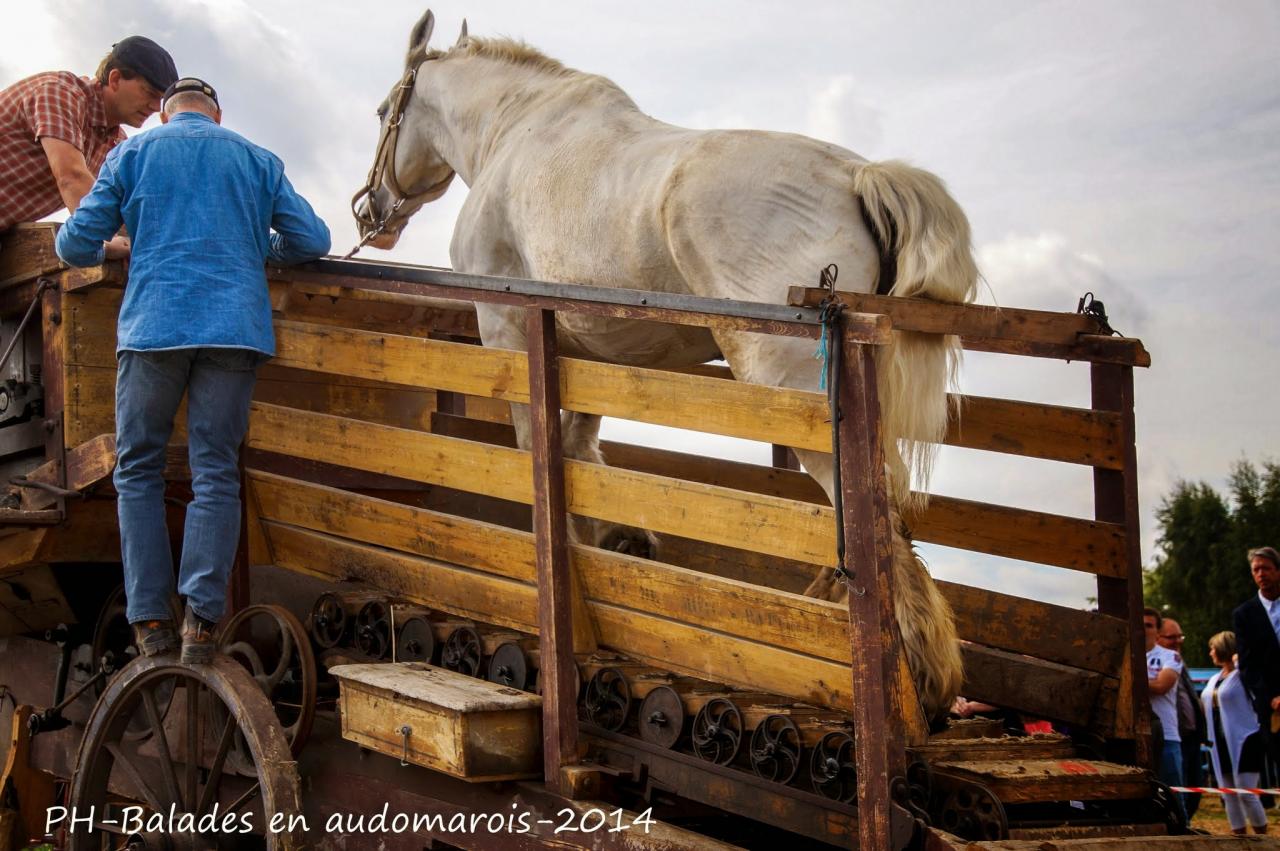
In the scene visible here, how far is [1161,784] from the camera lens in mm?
3729

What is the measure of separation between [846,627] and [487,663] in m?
1.29

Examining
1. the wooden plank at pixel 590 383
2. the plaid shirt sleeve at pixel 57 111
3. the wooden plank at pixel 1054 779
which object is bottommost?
the wooden plank at pixel 1054 779

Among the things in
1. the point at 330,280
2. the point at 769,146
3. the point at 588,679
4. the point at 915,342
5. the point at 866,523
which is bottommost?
the point at 588,679

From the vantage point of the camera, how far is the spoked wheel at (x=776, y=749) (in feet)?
10.7

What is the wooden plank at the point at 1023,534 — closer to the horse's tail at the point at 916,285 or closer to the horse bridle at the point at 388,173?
the horse's tail at the point at 916,285

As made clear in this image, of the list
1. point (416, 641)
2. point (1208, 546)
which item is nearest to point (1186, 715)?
point (416, 641)

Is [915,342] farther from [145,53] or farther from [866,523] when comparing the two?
[145,53]

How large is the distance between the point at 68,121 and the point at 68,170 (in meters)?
0.24

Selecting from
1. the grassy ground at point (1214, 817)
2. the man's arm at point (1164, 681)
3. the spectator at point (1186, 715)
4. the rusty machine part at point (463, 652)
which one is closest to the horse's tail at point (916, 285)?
the rusty machine part at point (463, 652)

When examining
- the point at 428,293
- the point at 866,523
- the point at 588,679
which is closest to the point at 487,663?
the point at 588,679

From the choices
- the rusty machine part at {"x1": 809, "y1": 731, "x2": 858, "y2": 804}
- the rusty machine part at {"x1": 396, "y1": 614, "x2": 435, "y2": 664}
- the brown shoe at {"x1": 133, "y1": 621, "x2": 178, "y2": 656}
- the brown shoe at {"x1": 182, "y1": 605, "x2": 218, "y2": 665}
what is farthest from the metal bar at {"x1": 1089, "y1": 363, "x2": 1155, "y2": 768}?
the brown shoe at {"x1": 133, "y1": 621, "x2": 178, "y2": 656}

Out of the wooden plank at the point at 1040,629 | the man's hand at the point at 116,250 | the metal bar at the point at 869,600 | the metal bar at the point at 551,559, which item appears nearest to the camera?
the metal bar at the point at 869,600

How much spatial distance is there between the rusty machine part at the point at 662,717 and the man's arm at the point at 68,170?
2763 millimetres

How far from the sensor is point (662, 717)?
3559mm
